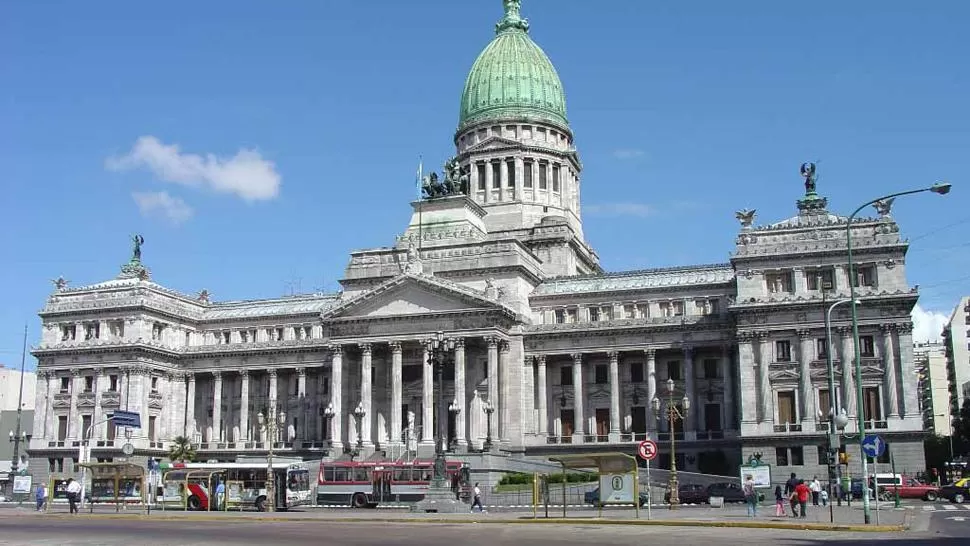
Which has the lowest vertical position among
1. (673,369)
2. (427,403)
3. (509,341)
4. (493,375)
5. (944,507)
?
(944,507)

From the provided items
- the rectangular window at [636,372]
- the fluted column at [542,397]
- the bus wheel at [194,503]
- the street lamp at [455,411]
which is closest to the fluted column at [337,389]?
the street lamp at [455,411]

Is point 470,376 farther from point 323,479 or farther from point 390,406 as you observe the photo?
point 323,479

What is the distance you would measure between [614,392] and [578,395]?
328cm

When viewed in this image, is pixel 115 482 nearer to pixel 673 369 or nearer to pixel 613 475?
pixel 613 475

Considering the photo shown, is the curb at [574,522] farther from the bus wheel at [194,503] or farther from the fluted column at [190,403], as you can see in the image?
the fluted column at [190,403]

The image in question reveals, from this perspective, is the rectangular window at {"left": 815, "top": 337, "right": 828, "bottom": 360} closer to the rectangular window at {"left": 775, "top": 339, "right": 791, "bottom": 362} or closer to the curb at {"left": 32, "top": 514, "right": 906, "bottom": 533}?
A: the rectangular window at {"left": 775, "top": 339, "right": 791, "bottom": 362}

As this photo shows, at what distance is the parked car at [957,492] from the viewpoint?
71188 millimetres

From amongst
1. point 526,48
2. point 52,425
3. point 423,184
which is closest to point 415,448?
point 423,184

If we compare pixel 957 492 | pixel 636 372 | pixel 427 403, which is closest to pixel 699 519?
pixel 957 492

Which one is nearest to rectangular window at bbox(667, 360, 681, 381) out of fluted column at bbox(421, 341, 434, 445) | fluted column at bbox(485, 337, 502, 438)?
fluted column at bbox(485, 337, 502, 438)

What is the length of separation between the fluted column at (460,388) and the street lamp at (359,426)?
8.14 metres

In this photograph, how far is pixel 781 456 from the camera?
→ 85.9m

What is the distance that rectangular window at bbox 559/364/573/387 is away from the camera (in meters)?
99.2

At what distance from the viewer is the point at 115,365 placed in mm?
107875
